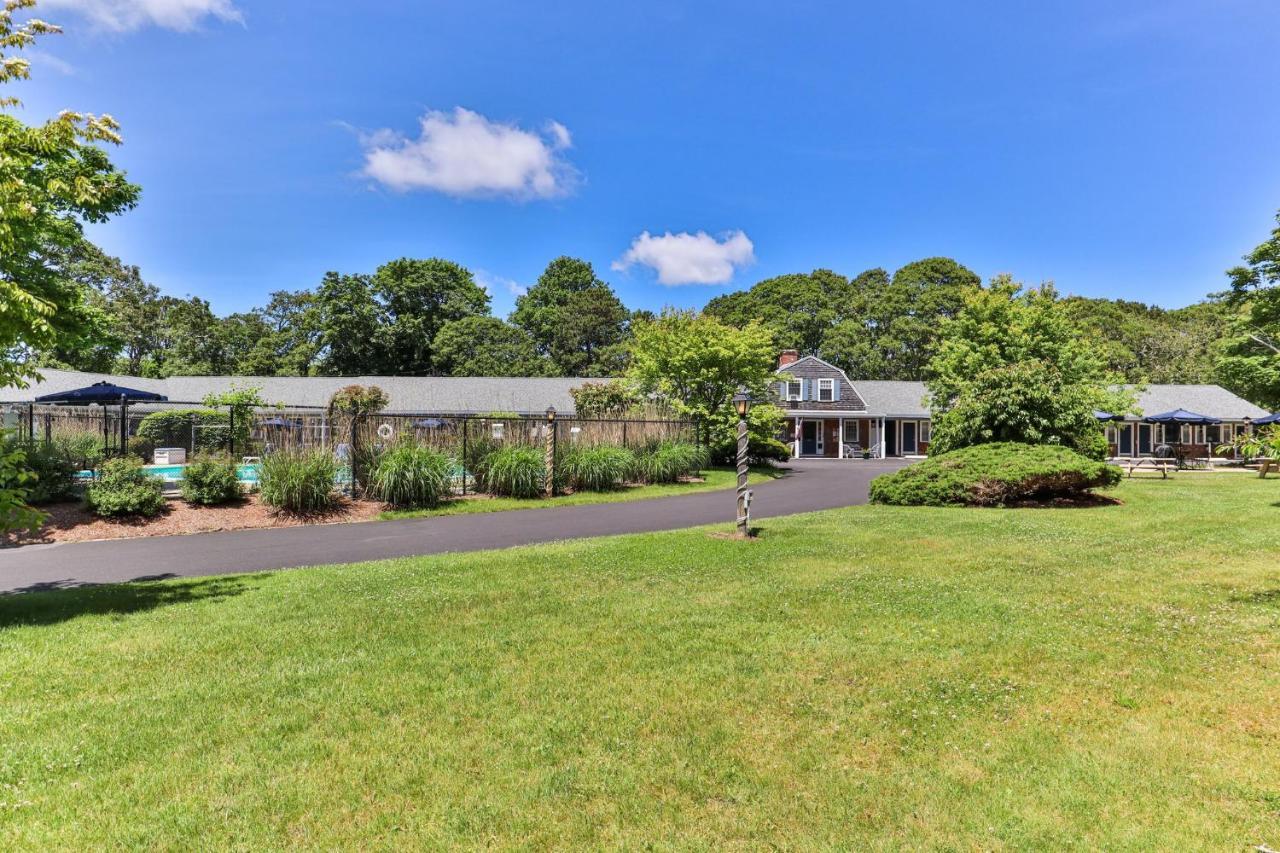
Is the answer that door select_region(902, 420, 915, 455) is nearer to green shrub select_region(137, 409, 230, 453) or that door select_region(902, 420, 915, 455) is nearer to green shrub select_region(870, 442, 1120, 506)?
green shrub select_region(870, 442, 1120, 506)

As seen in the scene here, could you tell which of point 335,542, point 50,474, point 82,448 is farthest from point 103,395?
point 335,542

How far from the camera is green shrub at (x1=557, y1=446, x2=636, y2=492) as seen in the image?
1716 centimetres

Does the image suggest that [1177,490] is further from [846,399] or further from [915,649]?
[846,399]

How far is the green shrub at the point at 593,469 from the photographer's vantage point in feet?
56.3

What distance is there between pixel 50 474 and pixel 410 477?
265 inches

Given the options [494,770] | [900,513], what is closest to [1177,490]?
[900,513]

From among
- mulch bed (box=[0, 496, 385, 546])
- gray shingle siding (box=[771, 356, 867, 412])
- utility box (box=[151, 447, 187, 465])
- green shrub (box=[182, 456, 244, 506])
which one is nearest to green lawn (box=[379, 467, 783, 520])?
mulch bed (box=[0, 496, 385, 546])

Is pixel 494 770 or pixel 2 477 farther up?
pixel 2 477

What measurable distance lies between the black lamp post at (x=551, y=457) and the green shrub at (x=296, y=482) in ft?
16.5

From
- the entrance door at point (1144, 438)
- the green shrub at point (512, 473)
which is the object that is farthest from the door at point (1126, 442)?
the green shrub at point (512, 473)

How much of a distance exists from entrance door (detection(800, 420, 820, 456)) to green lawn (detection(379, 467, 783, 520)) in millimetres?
17019

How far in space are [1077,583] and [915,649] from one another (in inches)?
133

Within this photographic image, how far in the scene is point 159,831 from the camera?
2773 mm

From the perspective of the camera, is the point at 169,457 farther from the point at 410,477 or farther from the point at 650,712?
the point at 650,712
